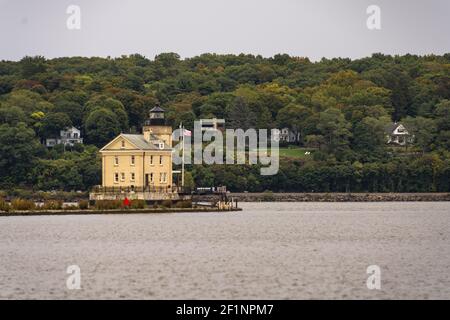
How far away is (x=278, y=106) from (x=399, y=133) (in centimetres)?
1673

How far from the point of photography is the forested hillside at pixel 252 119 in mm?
137000

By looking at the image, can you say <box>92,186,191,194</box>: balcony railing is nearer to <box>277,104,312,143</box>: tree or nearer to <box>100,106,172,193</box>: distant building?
<box>100,106,172,193</box>: distant building

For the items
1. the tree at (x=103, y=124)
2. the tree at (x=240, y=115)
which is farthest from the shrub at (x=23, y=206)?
the tree at (x=240, y=115)

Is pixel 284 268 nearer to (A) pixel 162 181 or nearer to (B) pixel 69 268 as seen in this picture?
(B) pixel 69 268

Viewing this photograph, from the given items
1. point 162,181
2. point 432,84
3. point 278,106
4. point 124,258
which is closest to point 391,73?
point 432,84

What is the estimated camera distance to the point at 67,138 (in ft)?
493

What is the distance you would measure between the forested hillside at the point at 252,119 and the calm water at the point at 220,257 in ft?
170

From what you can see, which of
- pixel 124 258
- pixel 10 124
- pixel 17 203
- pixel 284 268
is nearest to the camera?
pixel 284 268

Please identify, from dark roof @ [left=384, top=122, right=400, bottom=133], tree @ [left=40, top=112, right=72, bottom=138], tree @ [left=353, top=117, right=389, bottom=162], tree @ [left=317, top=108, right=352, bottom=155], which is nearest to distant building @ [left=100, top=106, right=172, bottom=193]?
tree @ [left=40, top=112, right=72, bottom=138]

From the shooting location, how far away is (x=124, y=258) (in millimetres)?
54781

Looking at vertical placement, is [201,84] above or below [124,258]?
above

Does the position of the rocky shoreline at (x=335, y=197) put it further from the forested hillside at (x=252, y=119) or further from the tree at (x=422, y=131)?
the tree at (x=422, y=131)

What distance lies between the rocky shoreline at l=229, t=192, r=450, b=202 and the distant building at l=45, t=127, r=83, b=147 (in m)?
22.2

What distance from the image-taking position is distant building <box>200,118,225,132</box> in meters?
156
